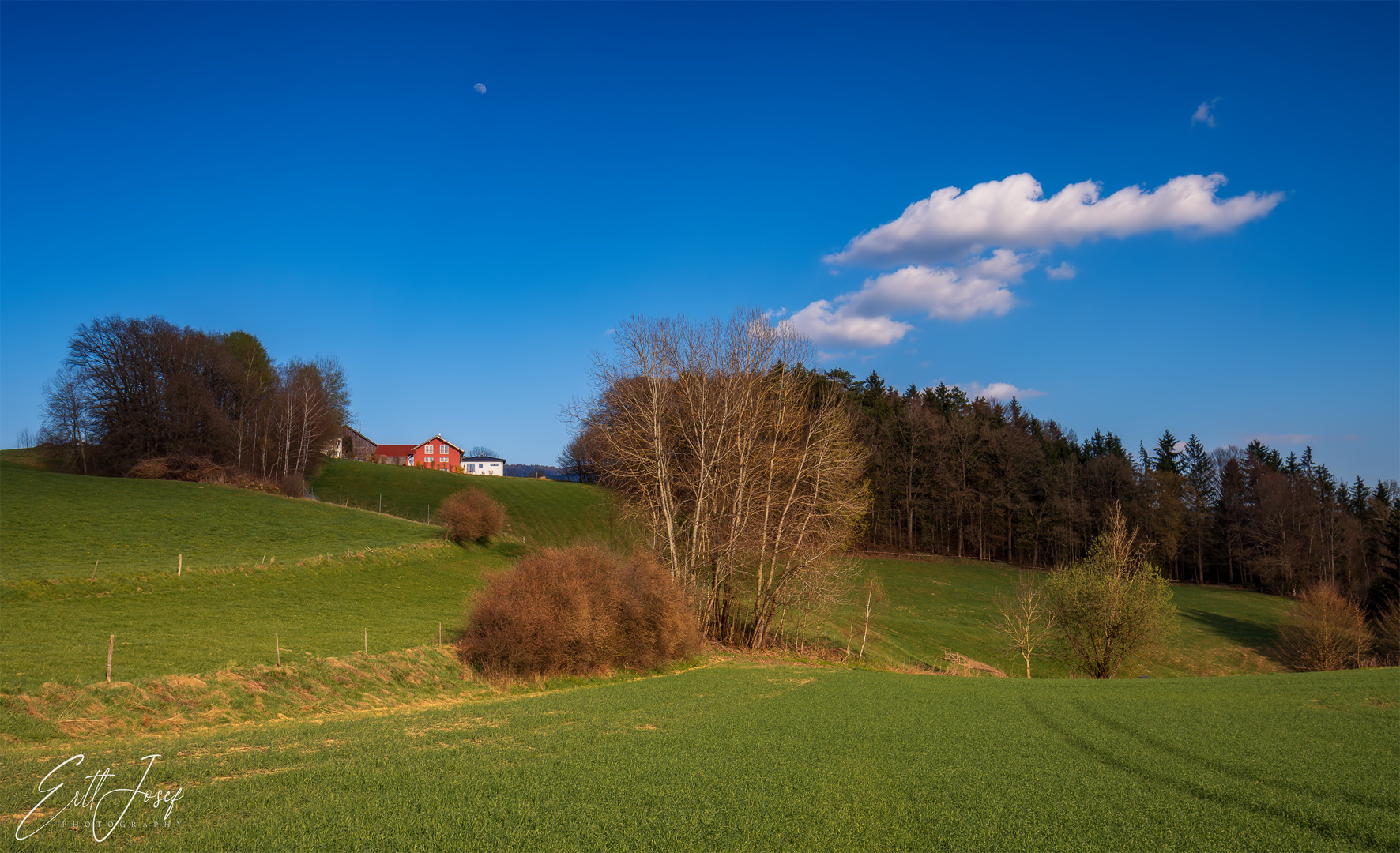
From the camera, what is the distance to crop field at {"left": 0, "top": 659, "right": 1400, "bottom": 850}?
22.7 ft

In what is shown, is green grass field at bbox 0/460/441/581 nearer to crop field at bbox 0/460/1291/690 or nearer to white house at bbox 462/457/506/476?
crop field at bbox 0/460/1291/690

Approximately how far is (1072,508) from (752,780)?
75.9 meters

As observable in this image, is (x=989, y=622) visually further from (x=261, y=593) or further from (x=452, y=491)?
(x=452, y=491)

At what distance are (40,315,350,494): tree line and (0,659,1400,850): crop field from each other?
49.8 metres

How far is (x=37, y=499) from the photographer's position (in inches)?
1401

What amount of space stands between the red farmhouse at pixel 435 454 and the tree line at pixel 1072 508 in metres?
79.2

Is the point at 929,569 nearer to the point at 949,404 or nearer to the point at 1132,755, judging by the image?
the point at 949,404

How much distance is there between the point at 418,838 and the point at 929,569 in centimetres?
6632

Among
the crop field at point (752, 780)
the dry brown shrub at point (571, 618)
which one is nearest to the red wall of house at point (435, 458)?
the dry brown shrub at point (571, 618)

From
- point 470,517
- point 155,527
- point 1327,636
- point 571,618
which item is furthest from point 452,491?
point 1327,636

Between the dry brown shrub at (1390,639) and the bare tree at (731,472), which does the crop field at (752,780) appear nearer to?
the bare tree at (731,472)

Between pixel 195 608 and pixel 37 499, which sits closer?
pixel 195 608

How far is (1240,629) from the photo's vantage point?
53000 millimetres

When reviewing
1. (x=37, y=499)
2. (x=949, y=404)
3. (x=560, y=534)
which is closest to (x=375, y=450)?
(x=560, y=534)
